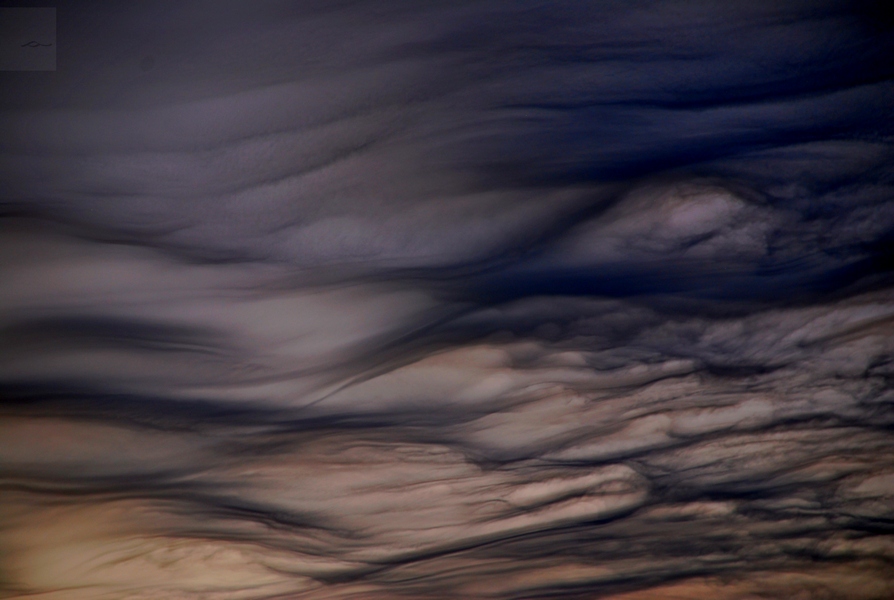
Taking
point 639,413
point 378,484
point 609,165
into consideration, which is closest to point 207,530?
point 378,484

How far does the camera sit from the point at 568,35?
3207 mm

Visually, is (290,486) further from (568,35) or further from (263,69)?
(568,35)

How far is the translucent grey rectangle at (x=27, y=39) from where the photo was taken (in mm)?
3035

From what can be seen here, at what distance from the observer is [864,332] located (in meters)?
2.00

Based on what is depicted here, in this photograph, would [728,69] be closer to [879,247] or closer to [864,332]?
[879,247]

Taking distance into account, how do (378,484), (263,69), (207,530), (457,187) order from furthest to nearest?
(263,69)
(457,187)
(378,484)
(207,530)

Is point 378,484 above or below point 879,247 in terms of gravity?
A: below

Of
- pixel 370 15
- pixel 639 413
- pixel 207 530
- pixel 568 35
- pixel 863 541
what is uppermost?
pixel 370 15

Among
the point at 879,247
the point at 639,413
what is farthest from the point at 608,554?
the point at 879,247

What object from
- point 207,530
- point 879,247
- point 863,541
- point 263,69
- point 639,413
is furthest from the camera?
point 263,69

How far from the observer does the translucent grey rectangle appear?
304 cm

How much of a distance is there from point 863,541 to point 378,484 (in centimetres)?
101

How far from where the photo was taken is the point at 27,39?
10.0 feet

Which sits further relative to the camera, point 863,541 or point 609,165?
point 609,165
